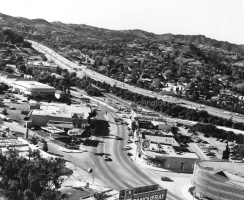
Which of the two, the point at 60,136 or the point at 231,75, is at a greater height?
the point at 231,75

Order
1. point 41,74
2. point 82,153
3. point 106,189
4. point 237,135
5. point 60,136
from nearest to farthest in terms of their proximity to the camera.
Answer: point 106,189 < point 82,153 < point 60,136 < point 237,135 < point 41,74

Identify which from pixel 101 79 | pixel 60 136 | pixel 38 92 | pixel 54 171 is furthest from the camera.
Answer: pixel 101 79

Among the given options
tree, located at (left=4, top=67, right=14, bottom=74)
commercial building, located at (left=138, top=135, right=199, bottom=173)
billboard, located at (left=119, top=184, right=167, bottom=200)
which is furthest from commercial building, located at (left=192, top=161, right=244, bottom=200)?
tree, located at (left=4, top=67, right=14, bottom=74)

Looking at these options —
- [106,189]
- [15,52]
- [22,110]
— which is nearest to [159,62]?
[15,52]

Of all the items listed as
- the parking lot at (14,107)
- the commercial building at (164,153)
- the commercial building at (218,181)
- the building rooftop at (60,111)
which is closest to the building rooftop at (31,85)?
the parking lot at (14,107)

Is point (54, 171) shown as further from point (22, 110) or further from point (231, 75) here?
point (231, 75)

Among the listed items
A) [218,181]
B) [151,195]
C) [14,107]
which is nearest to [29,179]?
[151,195]

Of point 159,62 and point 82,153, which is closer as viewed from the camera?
point 82,153

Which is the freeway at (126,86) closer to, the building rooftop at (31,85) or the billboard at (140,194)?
the building rooftop at (31,85)
